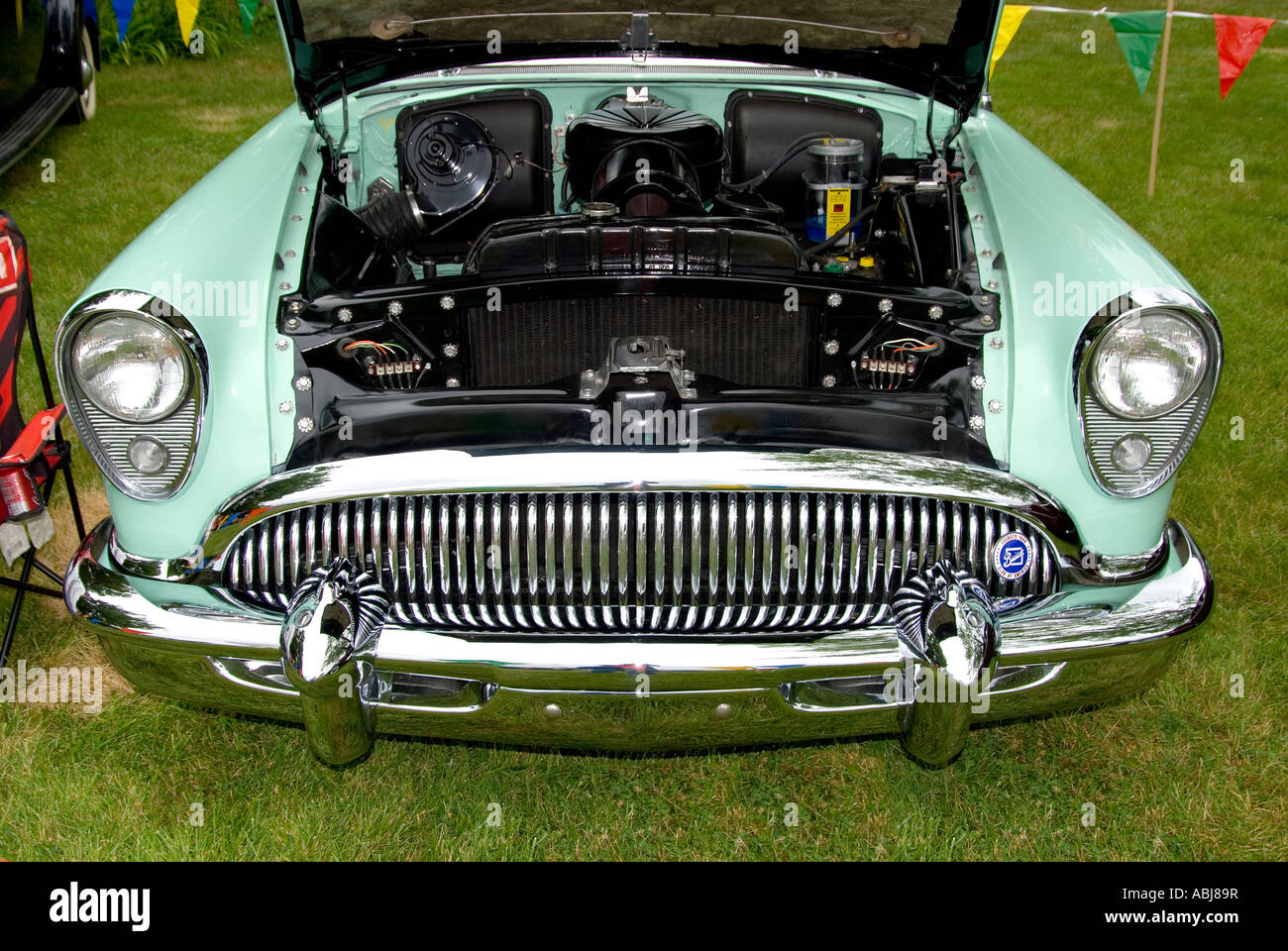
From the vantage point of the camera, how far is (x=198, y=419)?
1854mm

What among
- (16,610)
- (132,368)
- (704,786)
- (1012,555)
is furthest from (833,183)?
(16,610)

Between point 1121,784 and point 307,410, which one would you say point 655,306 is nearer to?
point 307,410

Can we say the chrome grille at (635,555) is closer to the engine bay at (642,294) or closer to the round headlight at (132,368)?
the engine bay at (642,294)

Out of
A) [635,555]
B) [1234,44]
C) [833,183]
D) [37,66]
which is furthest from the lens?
[37,66]

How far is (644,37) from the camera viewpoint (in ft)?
9.28

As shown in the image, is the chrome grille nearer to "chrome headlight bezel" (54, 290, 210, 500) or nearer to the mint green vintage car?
the mint green vintage car

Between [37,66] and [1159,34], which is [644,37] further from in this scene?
[37,66]

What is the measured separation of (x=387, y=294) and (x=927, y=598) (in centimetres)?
111

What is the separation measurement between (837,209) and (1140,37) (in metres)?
3.93

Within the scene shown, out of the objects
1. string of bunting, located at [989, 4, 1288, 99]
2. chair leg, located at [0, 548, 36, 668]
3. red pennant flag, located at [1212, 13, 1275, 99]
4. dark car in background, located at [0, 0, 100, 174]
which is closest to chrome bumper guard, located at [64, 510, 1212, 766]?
chair leg, located at [0, 548, 36, 668]

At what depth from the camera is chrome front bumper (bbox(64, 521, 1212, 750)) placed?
171 centimetres

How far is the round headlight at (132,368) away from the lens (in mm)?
1835
